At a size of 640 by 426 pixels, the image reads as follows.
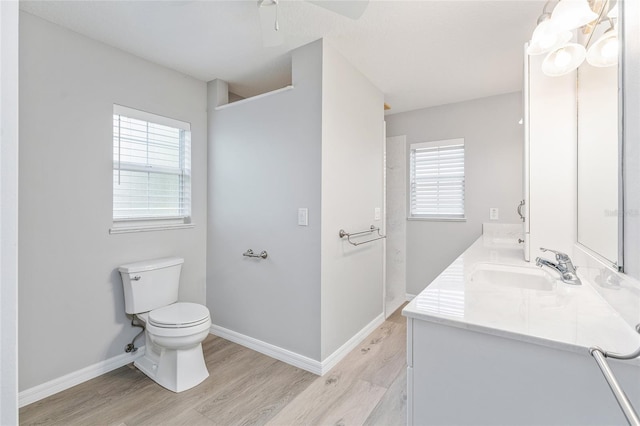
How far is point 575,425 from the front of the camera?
78 cm

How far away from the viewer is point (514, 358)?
868 mm

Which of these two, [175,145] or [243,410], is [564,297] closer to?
[243,410]

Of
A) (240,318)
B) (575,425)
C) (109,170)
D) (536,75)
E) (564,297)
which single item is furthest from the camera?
(240,318)

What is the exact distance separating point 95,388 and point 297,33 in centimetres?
273

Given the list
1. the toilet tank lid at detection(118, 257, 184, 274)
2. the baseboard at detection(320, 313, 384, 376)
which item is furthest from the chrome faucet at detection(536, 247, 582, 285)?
the toilet tank lid at detection(118, 257, 184, 274)

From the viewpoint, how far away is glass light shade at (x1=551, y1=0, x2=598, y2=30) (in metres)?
1.09

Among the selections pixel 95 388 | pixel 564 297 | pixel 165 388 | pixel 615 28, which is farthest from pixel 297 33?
pixel 95 388

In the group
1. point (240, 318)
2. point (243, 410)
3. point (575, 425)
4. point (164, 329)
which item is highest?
point (575, 425)

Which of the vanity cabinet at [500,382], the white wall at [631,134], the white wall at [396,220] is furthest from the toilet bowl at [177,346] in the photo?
the white wall at [396,220]

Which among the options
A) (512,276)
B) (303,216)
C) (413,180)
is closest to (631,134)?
(512,276)

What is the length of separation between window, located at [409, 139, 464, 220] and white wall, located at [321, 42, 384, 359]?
0.77 metres

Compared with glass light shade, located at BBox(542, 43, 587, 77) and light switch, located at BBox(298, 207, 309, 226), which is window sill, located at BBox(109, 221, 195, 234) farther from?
glass light shade, located at BBox(542, 43, 587, 77)

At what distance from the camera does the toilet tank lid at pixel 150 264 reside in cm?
216
